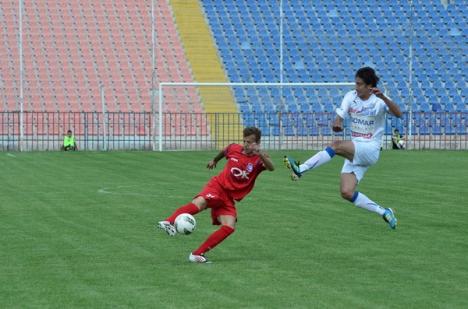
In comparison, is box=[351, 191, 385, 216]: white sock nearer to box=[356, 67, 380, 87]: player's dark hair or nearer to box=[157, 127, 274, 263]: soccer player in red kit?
box=[356, 67, 380, 87]: player's dark hair

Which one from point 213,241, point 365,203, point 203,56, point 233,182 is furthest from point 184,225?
point 203,56

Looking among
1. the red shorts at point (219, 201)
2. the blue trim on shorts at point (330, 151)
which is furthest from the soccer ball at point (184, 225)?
the blue trim on shorts at point (330, 151)

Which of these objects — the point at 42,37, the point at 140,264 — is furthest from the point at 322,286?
the point at 42,37

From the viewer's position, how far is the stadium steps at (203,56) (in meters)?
48.0

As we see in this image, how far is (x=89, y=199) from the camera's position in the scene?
20.5 m

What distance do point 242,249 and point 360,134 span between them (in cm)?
294

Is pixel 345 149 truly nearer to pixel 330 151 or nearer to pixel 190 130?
pixel 330 151

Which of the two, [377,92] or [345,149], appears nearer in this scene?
[377,92]

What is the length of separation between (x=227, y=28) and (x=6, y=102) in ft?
41.4

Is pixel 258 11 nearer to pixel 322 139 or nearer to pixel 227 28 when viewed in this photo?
pixel 227 28

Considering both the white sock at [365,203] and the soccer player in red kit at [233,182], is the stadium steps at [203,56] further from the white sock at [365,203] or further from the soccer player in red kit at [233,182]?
the soccer player in red kit at [233,182]

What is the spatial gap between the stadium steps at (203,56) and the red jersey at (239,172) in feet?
108

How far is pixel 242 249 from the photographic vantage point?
13.0 meters

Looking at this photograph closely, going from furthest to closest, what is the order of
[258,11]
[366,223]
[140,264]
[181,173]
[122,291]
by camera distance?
[258,11] → [181,173] → [366,223] → [140,264] → [122,291]
